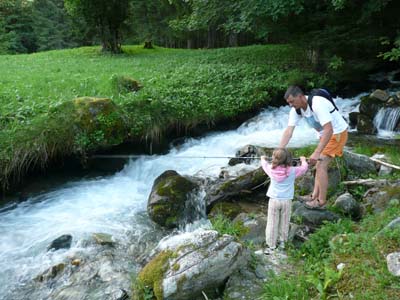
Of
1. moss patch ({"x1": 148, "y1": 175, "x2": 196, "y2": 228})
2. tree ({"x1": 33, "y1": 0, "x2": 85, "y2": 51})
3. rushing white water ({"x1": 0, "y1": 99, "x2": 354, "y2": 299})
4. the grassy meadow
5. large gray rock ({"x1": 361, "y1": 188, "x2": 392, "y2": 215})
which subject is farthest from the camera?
tree ({"x1": 33, "y1": 0, "x2": 85, "y2": 51})

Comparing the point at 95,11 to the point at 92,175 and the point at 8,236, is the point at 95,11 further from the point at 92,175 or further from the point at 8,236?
the point at 8,236

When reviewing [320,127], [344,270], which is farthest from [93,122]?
[344,270]

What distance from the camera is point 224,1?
16.7 m

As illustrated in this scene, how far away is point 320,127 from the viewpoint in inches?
230

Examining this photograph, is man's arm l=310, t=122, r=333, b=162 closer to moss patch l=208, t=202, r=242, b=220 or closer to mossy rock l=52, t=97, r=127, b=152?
moss patch l=208, t=202, r=242, b=220

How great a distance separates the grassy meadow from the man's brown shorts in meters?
5.35

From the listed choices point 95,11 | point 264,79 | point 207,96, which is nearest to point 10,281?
point 207,96

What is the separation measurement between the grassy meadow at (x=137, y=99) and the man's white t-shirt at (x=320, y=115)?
518cm

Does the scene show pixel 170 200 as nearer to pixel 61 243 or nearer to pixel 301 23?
pixel 61 243

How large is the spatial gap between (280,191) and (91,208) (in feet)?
15.0

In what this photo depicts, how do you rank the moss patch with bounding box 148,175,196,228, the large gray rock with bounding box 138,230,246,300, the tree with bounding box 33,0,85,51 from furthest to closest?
the tree with bounding box 33,0,85,51 < the moss patch with bounding box 148,175,196,228 < the large gray rock with bounding box 138,230,246,300

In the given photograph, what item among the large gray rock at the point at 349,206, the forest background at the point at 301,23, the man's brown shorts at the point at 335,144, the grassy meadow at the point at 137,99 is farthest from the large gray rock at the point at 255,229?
the forest background at the point at 301,23

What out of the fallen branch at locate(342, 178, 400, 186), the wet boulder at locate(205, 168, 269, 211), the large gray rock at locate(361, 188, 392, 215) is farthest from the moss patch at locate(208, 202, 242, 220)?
the large gray rock at locate(361, 188, 392, 215)

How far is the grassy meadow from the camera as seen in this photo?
843cm
